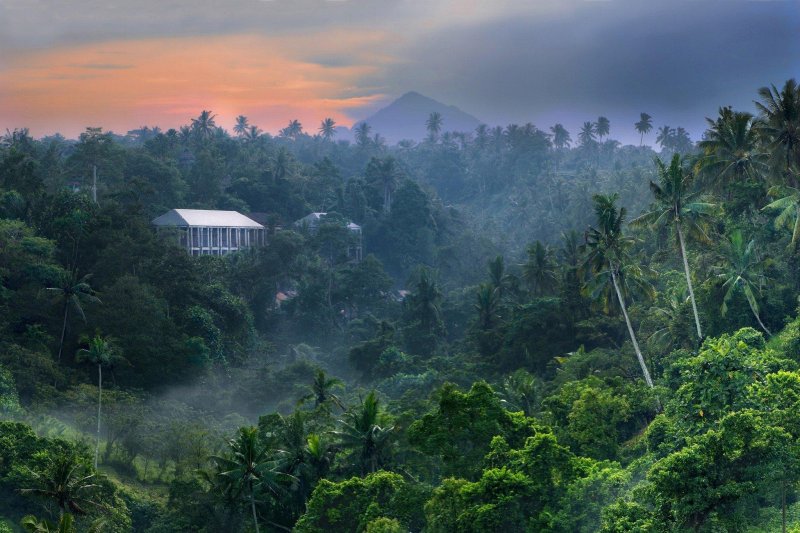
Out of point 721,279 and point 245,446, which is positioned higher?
point 721,279

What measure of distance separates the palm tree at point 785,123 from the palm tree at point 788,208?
2202 mm

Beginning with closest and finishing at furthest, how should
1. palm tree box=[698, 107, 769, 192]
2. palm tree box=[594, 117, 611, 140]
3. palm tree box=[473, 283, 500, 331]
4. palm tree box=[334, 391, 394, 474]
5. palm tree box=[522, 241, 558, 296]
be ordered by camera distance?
palm tree box=[334, 391, 394, 474] < palm tree box=[698, 107, 769, 192] < palm tree box=[473, 283, 500, 331] < palm tree box=[522, 241, 558, 296] < palm tree box=[594, 117, 611, 140]

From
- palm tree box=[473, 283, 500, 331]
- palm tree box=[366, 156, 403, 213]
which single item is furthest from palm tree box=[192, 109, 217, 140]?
palm tree box=[473, 283, 500, 331]

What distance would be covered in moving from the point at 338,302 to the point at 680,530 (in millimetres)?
83106

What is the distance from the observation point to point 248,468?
41.7m

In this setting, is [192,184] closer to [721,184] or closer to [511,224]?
[511,224]

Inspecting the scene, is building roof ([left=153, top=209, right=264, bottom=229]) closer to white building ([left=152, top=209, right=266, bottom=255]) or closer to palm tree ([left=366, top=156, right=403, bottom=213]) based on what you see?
white building ([left=152, top=209, right=266, bottom=255])

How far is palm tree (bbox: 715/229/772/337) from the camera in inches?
1916

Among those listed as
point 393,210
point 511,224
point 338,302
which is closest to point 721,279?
point 338,302

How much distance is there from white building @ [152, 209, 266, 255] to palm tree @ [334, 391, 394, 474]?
60.2m

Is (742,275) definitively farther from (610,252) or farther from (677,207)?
(610,252)

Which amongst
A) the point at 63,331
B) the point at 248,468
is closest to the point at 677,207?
the point at 248,468

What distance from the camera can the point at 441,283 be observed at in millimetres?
127562

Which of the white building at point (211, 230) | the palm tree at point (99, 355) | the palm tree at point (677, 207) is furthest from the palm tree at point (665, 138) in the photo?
the palm tree at point (99, 355)
